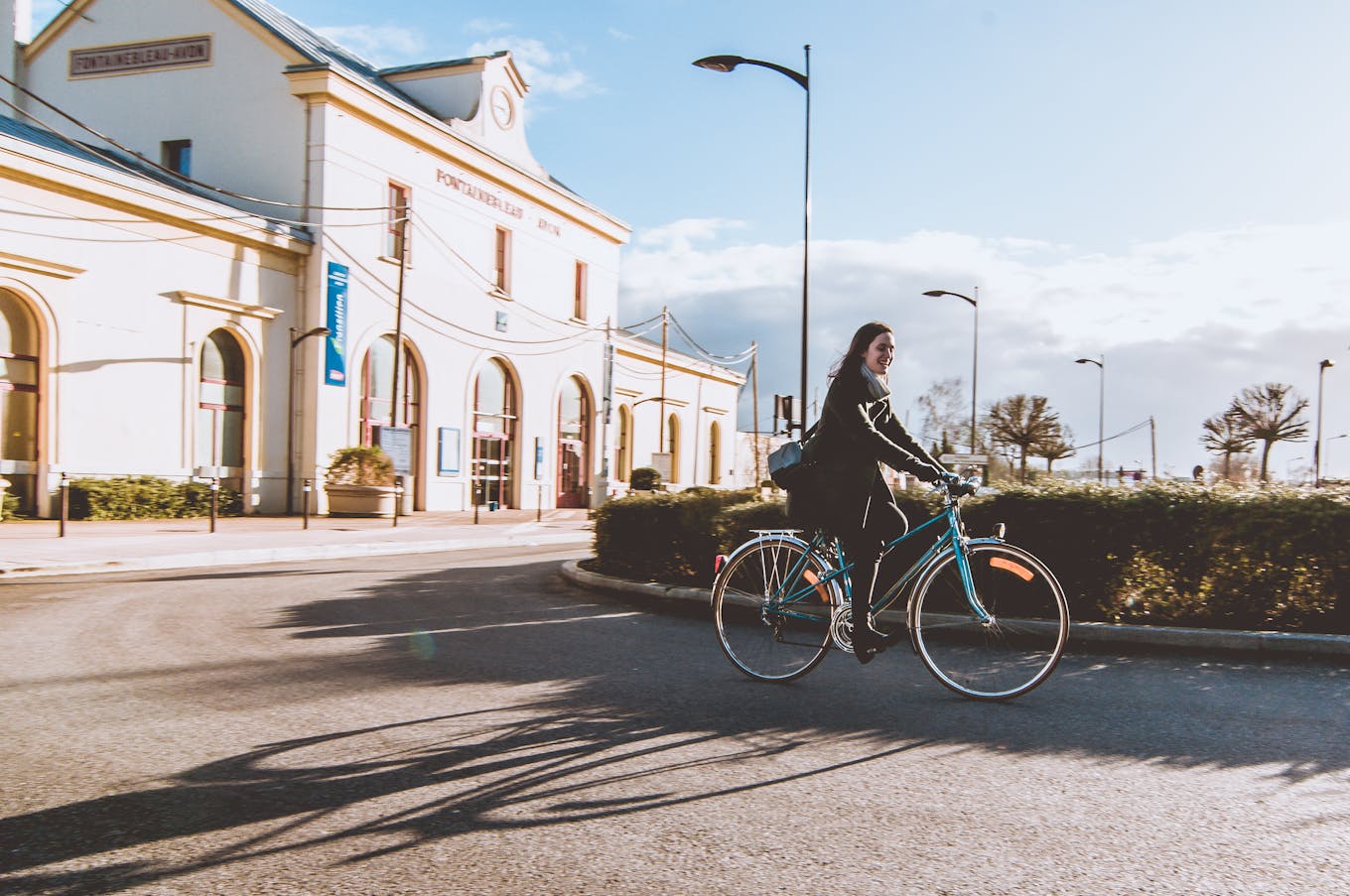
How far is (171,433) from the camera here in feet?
73.8

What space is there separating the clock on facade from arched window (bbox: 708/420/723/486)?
2191cm

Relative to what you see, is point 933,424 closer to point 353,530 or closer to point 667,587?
point 353,530

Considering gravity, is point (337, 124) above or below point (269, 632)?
above

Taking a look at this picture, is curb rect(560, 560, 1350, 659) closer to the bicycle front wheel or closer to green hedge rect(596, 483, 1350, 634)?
green hedge rect(596, 483, 1350, 634)

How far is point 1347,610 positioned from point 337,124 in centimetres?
2490

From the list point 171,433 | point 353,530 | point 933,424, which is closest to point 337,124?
point 171,433

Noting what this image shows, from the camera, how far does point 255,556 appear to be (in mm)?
14250

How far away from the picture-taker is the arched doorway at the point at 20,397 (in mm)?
19594

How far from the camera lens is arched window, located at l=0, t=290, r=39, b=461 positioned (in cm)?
1956

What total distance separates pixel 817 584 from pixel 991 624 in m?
0.93

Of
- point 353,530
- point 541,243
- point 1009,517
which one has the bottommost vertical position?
point 353,530

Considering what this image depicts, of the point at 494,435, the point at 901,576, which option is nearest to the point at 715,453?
the point at 494,435

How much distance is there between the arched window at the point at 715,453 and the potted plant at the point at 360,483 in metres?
29.7

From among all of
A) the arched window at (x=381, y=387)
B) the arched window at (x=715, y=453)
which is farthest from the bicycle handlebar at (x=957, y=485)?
the arched window at (x=715, y=453)
